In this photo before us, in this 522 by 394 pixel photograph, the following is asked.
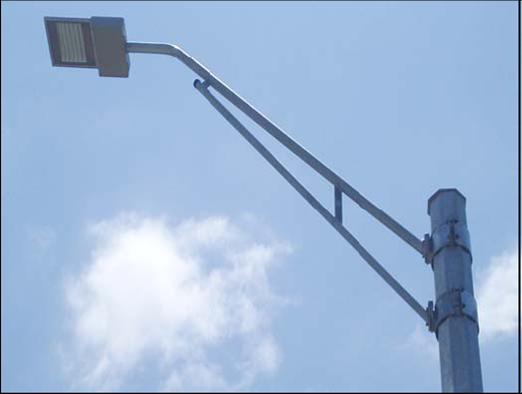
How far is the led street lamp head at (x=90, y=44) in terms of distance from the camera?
653 cm

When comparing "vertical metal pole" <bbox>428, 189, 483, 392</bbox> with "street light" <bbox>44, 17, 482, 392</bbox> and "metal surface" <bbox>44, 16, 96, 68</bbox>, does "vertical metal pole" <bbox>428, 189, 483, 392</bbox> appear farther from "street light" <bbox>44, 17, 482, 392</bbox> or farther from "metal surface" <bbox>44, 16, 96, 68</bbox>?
"metal surface" <bbox>44, 16, 96, 68</bbox>

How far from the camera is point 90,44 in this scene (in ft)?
21.7

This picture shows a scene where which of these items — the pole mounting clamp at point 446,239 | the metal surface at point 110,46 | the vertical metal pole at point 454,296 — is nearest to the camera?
the vertical metal pole at point 454,296

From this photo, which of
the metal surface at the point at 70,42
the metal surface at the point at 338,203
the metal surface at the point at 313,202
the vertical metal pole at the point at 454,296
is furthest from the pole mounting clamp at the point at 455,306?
the metal surface at the point at 70,42

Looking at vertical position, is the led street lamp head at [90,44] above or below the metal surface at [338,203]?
above

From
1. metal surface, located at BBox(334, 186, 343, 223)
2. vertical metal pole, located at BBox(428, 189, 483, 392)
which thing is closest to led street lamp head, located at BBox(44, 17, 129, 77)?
metal surface, located at BBox(334, 186, 343, 223)

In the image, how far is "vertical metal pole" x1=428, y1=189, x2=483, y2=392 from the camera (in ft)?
14.7

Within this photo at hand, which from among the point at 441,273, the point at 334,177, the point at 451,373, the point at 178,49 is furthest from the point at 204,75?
the point at 451,373

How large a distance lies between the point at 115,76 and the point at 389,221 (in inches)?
90.0

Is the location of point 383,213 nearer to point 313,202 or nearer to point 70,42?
point 313,202

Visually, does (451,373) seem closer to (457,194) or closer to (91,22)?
(457,194)

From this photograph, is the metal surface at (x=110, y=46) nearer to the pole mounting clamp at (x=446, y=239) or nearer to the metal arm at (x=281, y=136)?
the metal arm at (x=281, y=136)

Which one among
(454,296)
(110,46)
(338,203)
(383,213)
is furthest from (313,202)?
(110,46)

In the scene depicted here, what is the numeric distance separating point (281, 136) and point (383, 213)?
80 cm
